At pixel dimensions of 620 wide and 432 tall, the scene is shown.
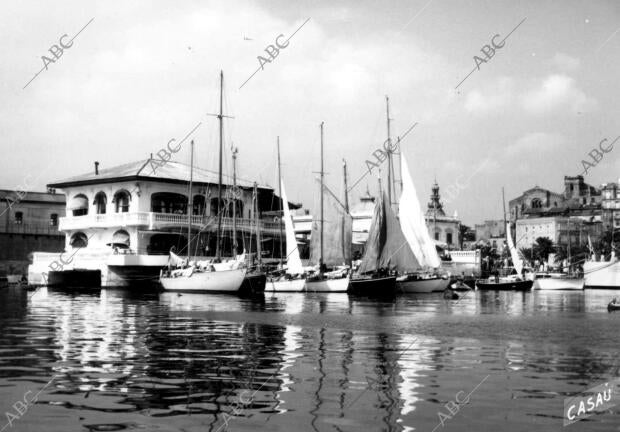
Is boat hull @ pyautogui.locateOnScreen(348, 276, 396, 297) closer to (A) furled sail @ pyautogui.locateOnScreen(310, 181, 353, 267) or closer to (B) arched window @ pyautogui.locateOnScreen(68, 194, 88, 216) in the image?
(A) furled sail @ pyautogui.locateOnScreen(310, 181, 353, 267)

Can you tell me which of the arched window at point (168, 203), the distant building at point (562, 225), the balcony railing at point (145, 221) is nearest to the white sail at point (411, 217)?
the balcony railing at point (145, 221)

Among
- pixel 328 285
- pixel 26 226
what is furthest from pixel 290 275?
pixel 26 226

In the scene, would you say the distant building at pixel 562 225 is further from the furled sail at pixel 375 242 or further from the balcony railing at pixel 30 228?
the furled sail at pixel 375 242

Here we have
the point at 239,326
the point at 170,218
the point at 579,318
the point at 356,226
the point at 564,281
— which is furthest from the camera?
the point at 356,226

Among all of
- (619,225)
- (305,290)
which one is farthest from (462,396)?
(619,225)

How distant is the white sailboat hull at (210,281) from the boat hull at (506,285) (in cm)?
4027

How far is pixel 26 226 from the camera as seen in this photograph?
101m

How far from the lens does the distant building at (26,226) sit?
97.2 metres

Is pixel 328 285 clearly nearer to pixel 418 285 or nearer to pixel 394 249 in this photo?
pixel 394 249

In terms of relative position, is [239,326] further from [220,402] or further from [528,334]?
[220,402]

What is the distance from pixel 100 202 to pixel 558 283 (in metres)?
50.1

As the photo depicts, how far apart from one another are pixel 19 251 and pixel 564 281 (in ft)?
207

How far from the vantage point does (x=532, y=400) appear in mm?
14133

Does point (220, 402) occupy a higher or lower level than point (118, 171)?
lower
